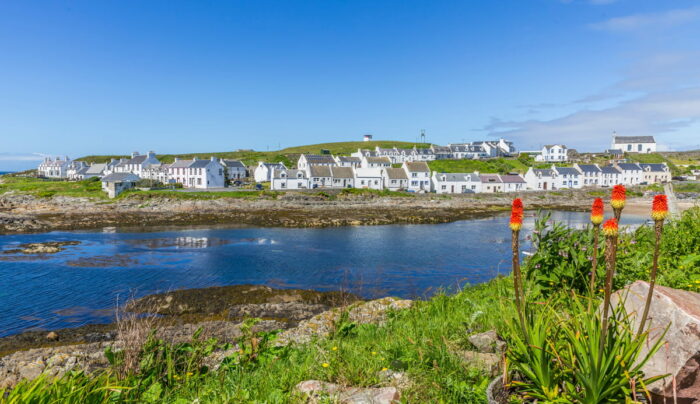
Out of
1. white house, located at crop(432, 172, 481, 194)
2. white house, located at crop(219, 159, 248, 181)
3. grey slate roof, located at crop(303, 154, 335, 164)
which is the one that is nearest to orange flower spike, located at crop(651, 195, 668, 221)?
white house, located at crop(432, 172, 481, 194)

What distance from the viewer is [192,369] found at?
286 inches

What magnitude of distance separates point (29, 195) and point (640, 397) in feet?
304

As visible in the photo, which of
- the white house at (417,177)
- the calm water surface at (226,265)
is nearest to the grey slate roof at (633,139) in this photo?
the white house at (417,177)

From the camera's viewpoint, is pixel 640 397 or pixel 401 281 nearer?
pixel 640 397

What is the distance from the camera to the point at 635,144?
152 meters

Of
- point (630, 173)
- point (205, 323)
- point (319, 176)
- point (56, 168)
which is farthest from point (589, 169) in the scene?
point (56, 168)

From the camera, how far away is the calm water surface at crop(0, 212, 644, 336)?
21.5 m

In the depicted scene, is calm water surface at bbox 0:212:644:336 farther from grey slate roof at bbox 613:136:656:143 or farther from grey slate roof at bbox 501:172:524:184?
grey slate roof at bbox 613:136:656:143

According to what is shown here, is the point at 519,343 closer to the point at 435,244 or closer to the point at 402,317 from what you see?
the point at 402,317

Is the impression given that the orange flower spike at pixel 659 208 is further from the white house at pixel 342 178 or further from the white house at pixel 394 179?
the white house at pixel 342 178

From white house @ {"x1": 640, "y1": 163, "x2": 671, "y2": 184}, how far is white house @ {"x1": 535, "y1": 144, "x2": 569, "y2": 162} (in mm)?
29897

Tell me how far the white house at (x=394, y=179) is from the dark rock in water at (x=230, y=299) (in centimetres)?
7487

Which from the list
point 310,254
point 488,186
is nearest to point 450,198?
point 488,186

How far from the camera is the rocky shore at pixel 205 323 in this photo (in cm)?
1124
